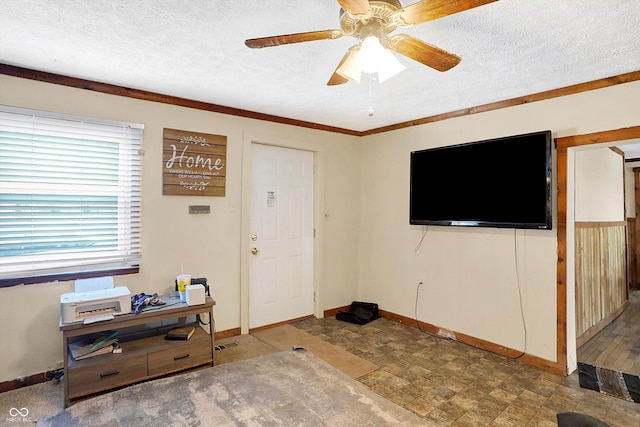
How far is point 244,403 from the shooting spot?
1.75 metres

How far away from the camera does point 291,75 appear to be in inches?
105

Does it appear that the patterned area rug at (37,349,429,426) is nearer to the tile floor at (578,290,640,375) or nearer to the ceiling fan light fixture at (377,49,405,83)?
the ceiling fan light fixture at (377,49,405,83)

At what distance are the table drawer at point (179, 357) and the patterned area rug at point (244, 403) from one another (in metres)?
0.71

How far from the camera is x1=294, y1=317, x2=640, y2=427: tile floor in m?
2.31

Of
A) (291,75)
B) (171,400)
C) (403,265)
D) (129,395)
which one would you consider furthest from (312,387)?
(403,265)

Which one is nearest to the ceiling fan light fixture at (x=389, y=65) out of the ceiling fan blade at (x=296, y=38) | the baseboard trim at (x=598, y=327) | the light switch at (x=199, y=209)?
the ceiling fan blade at (x=296, y=38)

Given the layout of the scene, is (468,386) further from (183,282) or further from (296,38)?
(296,38)

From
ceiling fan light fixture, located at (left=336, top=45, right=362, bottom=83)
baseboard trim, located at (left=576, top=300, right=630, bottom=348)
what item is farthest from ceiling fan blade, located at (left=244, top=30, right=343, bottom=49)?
baseboard trim, located at (left=576, top=300, right=630, bottom=348)

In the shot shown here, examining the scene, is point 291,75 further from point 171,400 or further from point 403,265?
point 403,265

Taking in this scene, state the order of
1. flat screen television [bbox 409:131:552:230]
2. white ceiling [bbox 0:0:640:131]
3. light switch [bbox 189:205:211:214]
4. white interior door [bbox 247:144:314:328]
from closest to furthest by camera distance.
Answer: white ceiling [bbox 0:0:640:131] → flat screen television [bbox 409:131:552:230] → light switch [bbox 189:205:211:214] → white interior door [bbox 247:144:314:328]

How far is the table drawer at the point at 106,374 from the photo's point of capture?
7.53 feet

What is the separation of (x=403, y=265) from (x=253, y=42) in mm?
3199

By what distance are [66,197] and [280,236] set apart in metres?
2.07

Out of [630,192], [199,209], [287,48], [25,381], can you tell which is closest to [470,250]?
[287,48]
